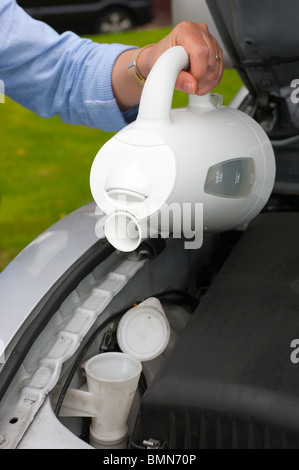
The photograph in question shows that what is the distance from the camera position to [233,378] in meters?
0.94

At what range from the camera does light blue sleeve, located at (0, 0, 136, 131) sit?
1376 mm

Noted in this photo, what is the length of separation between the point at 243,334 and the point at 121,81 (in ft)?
2.04

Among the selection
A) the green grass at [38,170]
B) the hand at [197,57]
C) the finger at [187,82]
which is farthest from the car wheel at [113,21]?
the finger at [187,82]

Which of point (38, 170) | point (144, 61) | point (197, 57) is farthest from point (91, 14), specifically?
point (197, 57)

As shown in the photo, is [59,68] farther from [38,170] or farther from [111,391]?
[38,170]

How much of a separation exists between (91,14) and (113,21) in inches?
11.6

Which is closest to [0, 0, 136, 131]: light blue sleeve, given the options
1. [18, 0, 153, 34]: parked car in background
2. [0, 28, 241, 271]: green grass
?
[0, 28, 241, 271]: green grass

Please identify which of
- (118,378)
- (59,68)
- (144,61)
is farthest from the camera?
(59,68)

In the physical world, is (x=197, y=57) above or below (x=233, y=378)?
above

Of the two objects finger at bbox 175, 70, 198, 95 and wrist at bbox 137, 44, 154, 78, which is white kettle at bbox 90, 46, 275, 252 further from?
wrist at bbox 137, 44, 154, 78

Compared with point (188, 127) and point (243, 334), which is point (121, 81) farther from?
point (243, 334)

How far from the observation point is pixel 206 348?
1017mm

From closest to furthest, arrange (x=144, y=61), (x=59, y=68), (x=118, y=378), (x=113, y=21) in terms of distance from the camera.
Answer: (x=118, y=378) → (x=144, y=61) → (x=59, y=68) → (x=113, y=21)

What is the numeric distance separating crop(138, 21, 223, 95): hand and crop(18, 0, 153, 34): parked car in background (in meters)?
5.65
